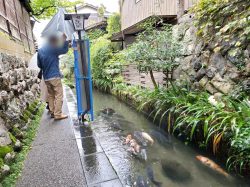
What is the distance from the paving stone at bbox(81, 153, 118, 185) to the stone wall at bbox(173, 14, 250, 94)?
332 cm

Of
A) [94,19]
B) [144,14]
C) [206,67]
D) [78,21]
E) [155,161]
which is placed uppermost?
[94,19]

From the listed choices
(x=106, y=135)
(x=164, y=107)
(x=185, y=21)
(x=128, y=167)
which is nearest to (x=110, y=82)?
(x=185, y=21)

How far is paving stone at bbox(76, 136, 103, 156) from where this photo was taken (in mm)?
4047

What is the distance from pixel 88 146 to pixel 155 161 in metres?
1.39

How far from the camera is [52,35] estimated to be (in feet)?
18.0

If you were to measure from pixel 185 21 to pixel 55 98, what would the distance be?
5.54 meters

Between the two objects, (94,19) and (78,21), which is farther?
(94,19)

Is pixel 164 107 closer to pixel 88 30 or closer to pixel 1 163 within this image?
pixel 1 163

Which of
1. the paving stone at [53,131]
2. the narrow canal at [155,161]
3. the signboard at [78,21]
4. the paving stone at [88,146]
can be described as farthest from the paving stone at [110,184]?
the signboard at [78,21]

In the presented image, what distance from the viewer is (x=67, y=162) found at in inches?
142

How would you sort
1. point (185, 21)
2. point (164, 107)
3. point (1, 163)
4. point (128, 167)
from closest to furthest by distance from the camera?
point (1, 163)
point (128, 167)
point (164, 107)
point (185, 21)

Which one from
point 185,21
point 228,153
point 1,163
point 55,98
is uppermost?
point 185,21

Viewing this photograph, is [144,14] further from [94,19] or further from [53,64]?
[94,19]

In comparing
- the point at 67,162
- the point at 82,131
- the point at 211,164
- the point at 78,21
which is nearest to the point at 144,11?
the point at 78,21
